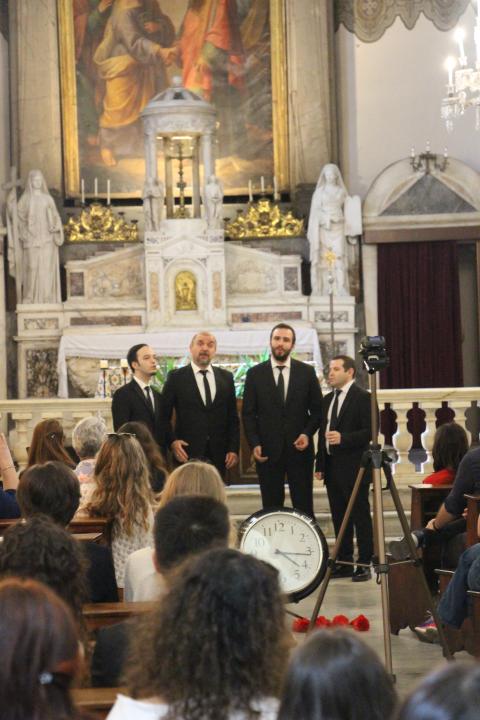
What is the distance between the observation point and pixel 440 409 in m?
10.3

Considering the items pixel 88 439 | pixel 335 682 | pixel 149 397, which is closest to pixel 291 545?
pixel 88 439

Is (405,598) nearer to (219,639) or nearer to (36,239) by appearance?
(219,639)

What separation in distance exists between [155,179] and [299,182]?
184cm

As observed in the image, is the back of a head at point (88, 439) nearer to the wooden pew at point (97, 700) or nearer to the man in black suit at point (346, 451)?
the man in black suit at point (346, 451)

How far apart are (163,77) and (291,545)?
1033 cm

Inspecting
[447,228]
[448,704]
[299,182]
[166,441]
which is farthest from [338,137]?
[448,704]

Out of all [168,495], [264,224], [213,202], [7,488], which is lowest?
[7,488]

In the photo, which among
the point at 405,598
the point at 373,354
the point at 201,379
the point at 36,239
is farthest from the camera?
the point at 36,239

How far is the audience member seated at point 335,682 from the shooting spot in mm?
1742

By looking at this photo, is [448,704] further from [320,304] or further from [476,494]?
[320,304]

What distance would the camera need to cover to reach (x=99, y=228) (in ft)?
50.4

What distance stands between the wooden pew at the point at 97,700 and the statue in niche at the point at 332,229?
11.8m

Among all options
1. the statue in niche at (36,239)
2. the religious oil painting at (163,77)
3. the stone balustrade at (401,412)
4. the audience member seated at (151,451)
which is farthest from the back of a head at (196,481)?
the religious oil painting at (163,77)

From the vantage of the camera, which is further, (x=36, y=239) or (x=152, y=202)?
(x=36, y=239)
